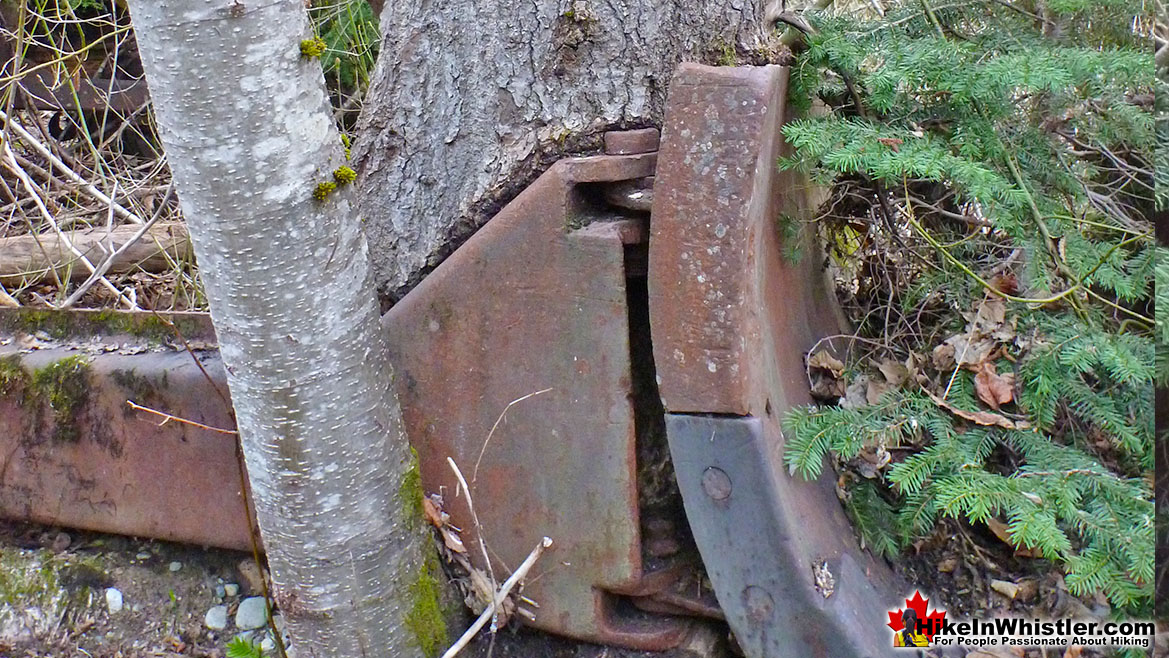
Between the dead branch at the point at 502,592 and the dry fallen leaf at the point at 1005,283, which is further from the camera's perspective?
the dry fallen leaf at the point at 1005,283

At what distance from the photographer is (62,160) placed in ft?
13.6

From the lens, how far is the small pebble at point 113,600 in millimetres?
2371

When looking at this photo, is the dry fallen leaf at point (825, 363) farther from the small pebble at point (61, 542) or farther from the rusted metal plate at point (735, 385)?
the small pebble at point (61, 542)

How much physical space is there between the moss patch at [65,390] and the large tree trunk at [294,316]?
0.80 m

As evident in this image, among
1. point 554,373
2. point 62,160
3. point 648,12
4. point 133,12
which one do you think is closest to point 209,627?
point 554,373

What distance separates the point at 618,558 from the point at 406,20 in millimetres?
1325

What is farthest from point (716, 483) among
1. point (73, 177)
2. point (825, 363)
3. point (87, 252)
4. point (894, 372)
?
point (73, 177)

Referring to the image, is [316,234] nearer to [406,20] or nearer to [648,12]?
[406,20]

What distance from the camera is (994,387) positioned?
2000mm

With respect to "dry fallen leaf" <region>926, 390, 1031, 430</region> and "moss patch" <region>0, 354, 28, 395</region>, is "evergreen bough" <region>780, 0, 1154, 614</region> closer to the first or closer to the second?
"dry fallen leaf" <region>926, 390, 1031, 430</region>

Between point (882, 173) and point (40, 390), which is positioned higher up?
point (882, 173)

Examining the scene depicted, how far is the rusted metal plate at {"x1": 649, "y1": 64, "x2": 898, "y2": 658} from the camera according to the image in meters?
1.63

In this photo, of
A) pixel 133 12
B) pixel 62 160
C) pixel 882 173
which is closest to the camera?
pixel 133 12

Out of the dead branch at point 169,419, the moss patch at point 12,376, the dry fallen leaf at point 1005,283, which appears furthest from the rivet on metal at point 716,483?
the moss patch at point 12,376
